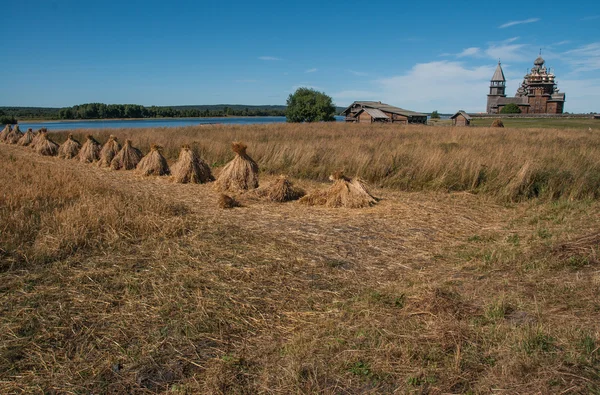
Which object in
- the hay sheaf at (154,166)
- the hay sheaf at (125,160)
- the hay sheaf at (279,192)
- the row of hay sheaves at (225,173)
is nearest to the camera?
the row of hay sheaves at (225,173)

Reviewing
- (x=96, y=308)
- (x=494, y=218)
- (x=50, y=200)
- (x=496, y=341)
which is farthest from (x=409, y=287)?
(x=50, y=200)

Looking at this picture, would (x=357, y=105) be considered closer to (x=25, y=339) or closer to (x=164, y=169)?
(x=164, y=169)

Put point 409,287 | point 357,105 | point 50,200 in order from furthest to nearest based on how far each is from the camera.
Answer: point 357,105 → point 50,200 → point 409,287

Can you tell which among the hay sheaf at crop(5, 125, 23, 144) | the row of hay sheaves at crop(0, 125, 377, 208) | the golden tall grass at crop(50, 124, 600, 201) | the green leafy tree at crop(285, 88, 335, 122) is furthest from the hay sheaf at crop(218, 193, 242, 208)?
the green leafy tree at crop(285, 88, 335, 122)

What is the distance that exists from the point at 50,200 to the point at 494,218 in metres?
8.29

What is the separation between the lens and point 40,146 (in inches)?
828

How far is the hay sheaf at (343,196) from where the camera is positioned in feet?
27.7

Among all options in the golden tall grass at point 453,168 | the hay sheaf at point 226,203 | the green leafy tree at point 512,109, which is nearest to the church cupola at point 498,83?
the green leafy tree at point 512,109

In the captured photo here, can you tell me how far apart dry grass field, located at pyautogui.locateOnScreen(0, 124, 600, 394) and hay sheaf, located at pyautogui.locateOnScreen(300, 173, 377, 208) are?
25 cm

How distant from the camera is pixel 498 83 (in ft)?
384

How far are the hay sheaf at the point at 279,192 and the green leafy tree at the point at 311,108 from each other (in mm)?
49081

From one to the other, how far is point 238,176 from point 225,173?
36 centimetres

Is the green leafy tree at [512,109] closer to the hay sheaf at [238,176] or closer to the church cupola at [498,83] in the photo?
the church cupola at [498,83]

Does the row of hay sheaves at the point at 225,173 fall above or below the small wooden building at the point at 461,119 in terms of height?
below
